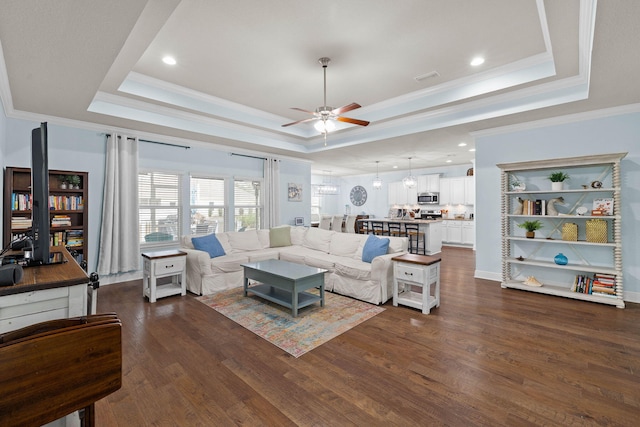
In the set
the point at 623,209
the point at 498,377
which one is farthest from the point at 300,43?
the point at 623,209

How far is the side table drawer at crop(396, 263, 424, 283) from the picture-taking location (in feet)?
12.0

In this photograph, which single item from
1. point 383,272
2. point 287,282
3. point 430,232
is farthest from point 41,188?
point 430,232

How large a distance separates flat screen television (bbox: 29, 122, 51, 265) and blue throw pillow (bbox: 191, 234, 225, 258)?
284 cm

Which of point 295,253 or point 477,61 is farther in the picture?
point 295,253

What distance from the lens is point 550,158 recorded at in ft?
15.0

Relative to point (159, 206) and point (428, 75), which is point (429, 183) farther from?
point (159, 206)

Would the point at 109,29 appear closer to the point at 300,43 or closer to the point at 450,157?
the point at 300,43

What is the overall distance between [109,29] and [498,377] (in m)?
4.05

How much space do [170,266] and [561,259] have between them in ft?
18.6

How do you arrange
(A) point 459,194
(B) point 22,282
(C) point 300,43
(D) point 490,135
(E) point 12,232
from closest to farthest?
(B) point 22,282 < (C) point 300,43 < (E) point 12,232 < (D) point 490,135 < (A) point 459,194

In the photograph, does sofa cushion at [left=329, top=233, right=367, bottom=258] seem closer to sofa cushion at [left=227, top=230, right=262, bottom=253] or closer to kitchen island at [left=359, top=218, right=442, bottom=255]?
sofa cushion at [left=227, top=230, right=262, bottom=253]

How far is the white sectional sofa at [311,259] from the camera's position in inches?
157

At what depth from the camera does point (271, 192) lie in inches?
281

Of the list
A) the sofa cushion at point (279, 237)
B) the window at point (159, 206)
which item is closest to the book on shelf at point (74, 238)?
the window at point (159, 206)
